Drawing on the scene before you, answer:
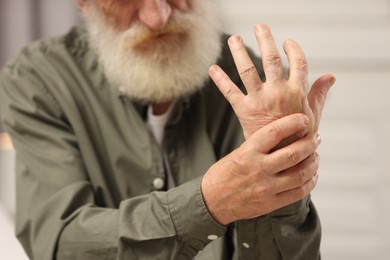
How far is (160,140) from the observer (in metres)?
1.18

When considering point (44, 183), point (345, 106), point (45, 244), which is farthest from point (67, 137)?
point (345, 106)

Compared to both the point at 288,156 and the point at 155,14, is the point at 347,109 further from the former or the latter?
the point at 288,156

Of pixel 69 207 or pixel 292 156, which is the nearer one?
pixel 292 156

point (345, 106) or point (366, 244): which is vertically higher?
point (345, 106)

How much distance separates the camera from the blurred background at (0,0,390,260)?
5.45ft

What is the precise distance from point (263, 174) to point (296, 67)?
16 cm

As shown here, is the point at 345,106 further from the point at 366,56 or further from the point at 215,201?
the point at 215,201

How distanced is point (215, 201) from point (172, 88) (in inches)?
13.9

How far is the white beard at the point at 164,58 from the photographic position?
3.55ft

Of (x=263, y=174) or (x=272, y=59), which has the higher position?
(x=272, y=59)

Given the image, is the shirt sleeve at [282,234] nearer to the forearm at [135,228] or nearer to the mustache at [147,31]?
the forearm at [135,228]

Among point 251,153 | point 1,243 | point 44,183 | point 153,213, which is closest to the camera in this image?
point 251,153

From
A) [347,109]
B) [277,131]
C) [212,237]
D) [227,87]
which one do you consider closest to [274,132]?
[277,131]

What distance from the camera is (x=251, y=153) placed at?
77 cm
